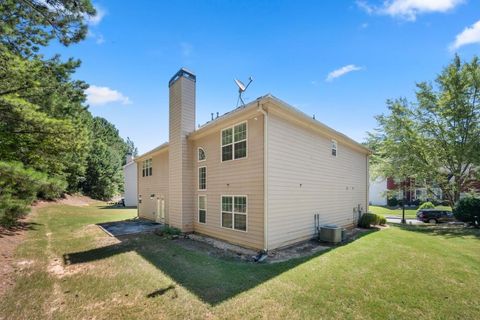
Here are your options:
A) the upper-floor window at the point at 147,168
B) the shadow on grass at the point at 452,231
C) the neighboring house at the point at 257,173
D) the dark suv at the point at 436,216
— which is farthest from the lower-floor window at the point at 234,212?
the dark suv at the point at 436,216

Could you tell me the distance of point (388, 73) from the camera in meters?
12.0

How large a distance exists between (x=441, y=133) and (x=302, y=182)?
1578 cm

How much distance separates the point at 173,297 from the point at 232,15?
1065cm

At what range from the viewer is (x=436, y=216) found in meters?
18.5

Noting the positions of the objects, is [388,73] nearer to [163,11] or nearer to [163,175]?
[163,11]

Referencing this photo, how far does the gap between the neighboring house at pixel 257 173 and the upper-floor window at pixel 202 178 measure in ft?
0.16

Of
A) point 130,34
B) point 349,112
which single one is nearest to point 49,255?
point 130,34

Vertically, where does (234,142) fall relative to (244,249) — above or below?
above

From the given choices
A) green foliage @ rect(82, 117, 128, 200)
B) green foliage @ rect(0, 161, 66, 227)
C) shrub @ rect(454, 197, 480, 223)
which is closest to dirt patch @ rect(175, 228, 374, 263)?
green foliage @ rect(0, 161, 66, 227)

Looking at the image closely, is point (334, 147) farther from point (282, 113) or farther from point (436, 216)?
point (436, 216)

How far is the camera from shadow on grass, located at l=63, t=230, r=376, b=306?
5285 millimetres

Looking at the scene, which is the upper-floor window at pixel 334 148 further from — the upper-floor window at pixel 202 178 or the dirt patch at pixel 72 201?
the dirt patch at pixel 72 201

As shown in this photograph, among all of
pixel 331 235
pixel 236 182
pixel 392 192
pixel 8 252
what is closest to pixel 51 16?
pixel 236 182

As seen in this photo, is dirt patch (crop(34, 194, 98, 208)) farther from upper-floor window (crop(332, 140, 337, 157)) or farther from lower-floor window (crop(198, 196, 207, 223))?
upper-floor window (crop(332, 140, 337, 157))
